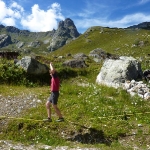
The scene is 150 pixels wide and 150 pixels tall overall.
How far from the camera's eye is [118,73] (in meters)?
28.1

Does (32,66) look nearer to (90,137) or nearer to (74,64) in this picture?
(74,64)

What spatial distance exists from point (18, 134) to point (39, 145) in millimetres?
1865

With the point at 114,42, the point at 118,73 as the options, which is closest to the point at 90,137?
the point at 118,73

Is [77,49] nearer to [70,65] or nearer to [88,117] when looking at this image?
[70,65]

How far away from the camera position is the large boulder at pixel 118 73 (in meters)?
27.7

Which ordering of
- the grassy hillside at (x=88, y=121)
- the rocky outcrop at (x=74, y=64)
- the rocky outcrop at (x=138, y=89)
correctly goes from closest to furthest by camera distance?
the grassy hillside at (x=88, y=121) → the rocky outcrop at (x=138, y=89) → the rocky outcrop at (x=74, y=64)

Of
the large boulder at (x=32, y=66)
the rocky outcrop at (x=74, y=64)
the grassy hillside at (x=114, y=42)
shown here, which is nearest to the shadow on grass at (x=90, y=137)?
the large boulder at (x=32, y=66)

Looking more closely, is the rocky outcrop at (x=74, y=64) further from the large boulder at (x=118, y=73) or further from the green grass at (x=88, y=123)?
the green grass at (x=88, y=123)

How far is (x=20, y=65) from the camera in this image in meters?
28.8

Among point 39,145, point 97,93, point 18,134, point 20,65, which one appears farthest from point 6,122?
point 20,65

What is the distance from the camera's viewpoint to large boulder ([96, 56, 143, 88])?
27.7 m

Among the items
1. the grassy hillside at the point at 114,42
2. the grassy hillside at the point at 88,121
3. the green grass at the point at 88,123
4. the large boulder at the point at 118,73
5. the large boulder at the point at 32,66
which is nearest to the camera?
the grassy hillside at the point at 88,121

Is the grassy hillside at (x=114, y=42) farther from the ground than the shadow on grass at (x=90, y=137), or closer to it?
farther from the ground

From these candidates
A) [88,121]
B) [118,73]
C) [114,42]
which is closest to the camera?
[88,121]
